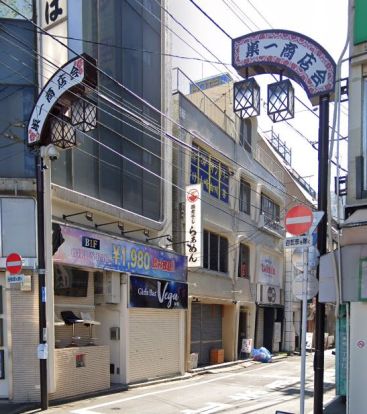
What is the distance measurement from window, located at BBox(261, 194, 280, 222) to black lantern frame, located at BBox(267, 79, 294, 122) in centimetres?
1849

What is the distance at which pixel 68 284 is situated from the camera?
543 inches

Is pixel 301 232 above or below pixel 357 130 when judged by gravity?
below

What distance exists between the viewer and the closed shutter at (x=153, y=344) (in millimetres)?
15367

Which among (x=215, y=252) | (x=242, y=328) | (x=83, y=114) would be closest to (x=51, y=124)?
(x=83, y=114)

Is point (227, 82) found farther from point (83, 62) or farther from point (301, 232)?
point (301, 232)

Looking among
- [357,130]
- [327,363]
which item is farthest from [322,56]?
[327,363]

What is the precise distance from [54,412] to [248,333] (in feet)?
55.2

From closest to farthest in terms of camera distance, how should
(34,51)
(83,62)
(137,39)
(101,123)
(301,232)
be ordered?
(301,232), (83,62), (34,51), (101,123), (137,39)

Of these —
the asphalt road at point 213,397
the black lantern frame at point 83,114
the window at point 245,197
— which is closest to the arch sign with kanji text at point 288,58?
the black lantern frame at point 83,114

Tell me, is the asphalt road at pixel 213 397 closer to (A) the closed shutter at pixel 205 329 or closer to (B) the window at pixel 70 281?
(A) the closed shutter at pixel 205 329

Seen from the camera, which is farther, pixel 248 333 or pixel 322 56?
pixel 248 333

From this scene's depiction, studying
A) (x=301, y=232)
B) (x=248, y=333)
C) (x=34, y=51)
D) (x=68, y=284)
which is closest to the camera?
(x=301, y=232)

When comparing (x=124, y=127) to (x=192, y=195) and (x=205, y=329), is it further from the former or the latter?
(x=205, y=329)

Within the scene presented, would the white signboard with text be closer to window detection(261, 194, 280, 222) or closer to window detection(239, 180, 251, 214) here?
window detection(261, 194, 280, 222)
